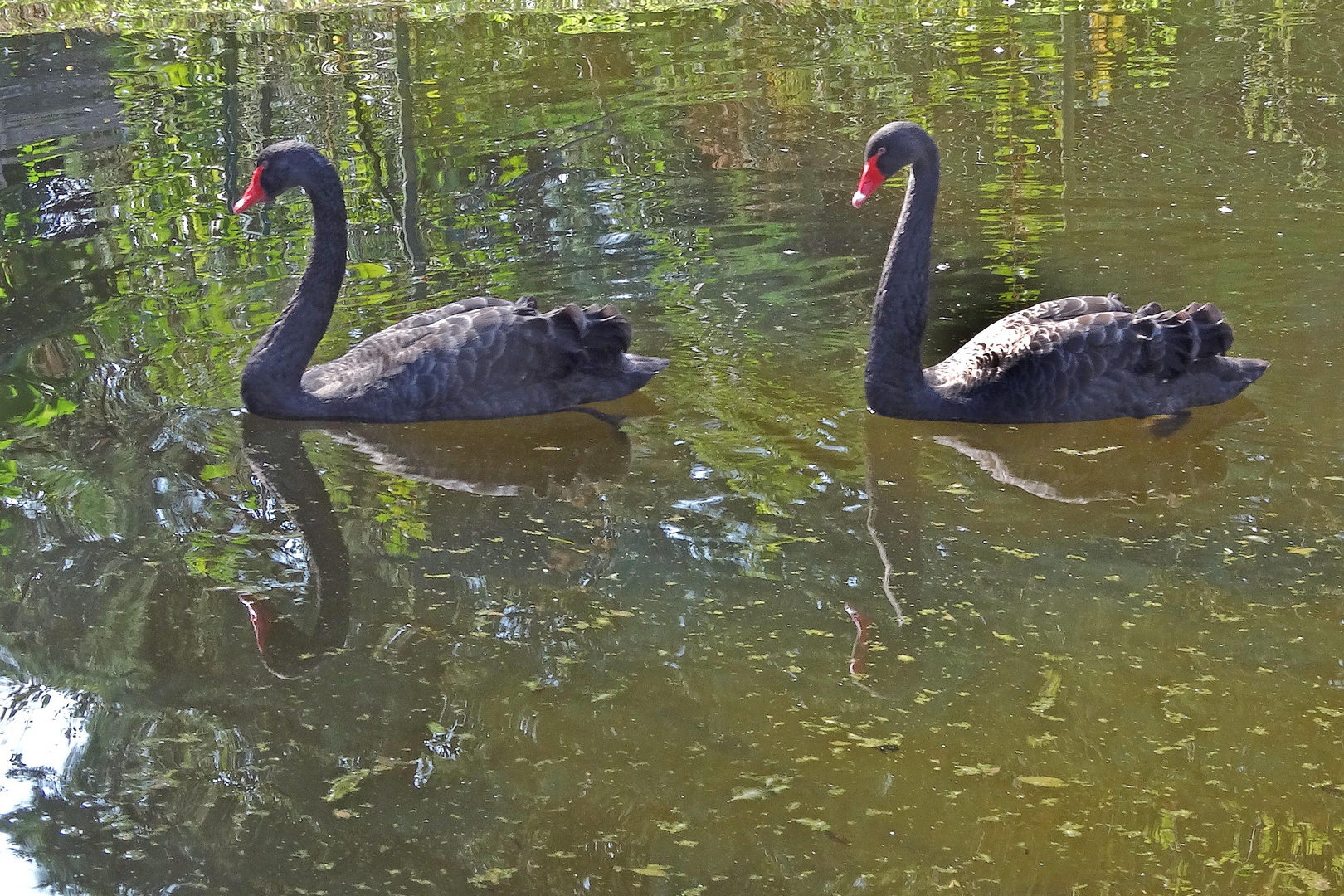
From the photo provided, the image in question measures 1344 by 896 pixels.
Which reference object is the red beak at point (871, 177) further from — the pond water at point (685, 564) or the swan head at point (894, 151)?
the pond water at point (685, 564)

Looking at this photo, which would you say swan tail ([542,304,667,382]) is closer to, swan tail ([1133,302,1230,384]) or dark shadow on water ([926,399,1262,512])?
dark shadow on water ([926,399,1262,512])

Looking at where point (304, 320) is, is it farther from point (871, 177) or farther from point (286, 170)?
point (871, 177)

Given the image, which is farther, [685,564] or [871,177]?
[871,177]

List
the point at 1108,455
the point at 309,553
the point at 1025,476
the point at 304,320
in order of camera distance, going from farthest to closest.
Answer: the point at 304,320
the point at 1108,455
the point at 1025,476
the point at 309,553

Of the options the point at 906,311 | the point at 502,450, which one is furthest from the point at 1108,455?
the point at 502,450

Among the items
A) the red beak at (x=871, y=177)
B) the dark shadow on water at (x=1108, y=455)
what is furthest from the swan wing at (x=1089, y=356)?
the red beak at (x=871, y=177)

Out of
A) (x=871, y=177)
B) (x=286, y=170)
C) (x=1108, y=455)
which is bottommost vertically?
(x=1108, y=455)

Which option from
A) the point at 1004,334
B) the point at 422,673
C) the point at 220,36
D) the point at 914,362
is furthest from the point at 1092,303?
the point at 220,36

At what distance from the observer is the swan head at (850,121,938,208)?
478cm

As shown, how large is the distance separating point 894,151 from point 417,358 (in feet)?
5.72

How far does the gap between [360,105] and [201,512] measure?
6.69 metres

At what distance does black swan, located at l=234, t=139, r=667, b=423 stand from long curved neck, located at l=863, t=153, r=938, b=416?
854 millimetres

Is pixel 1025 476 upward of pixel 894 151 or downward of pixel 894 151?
downward

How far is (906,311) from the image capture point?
4.80 m
